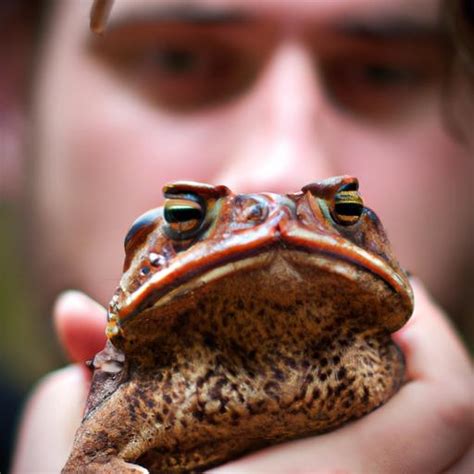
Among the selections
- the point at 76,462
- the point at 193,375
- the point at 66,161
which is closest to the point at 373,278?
the point at 193,375

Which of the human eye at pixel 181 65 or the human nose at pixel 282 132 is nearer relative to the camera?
the human nose at pixel 282 132

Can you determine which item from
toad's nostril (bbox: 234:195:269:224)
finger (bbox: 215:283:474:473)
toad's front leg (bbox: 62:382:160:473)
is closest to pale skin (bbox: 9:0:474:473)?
finger (bbox: 215:283:474:473)

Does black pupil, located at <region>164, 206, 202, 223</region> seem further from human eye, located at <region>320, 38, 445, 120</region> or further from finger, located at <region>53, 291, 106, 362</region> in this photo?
human eye, located at <region>320, 38, 445, 120</region>

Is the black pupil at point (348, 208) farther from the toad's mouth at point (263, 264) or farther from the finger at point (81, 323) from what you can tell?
the finger at point (81, 323)

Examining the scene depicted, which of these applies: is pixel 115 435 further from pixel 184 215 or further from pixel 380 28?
pixel 380 28

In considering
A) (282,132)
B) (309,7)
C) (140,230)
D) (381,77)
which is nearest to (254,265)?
(140,230)

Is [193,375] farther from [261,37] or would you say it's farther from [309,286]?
[261,37]

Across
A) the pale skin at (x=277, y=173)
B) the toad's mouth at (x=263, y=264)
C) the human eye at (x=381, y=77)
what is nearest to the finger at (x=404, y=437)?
the pale skin at (x=277, y=173)

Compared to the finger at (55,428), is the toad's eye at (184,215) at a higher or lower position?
higher
